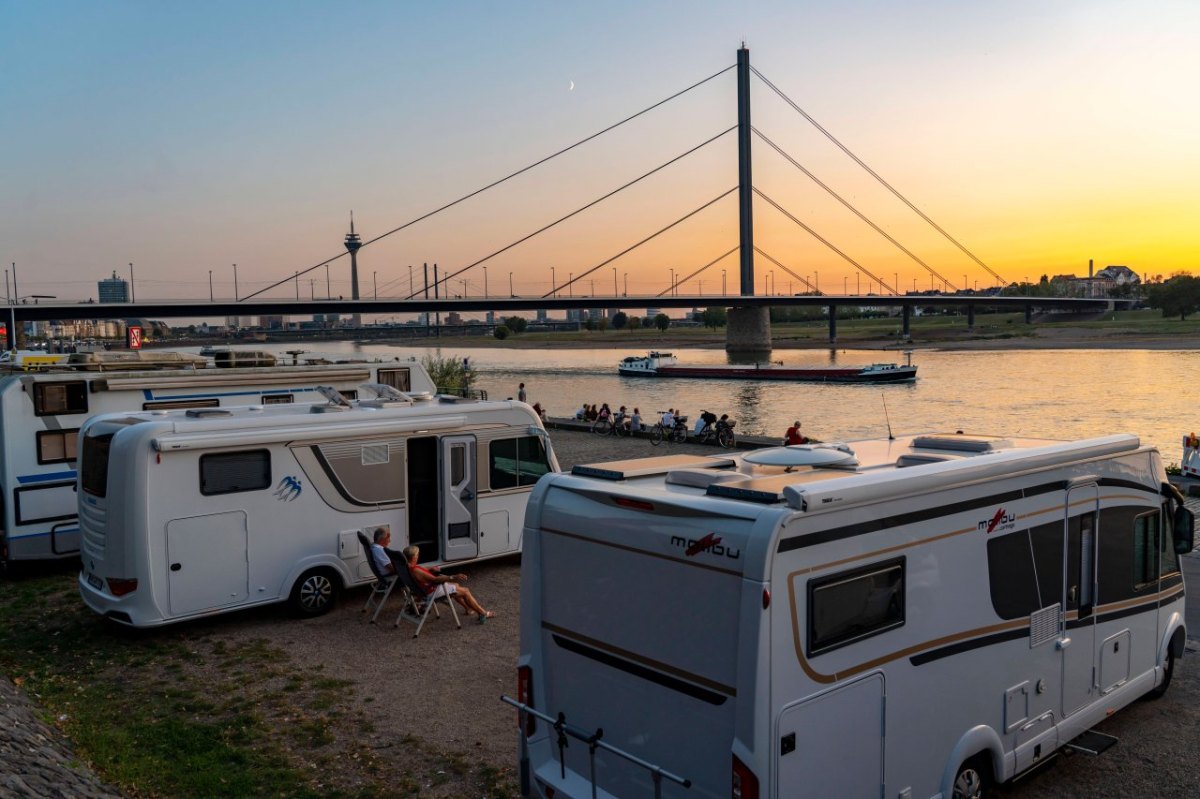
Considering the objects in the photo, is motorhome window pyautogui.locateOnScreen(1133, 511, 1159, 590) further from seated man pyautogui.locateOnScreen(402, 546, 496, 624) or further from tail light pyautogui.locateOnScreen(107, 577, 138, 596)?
tail light pyautogui.locateOnScreen(107, 577, 138, 596)

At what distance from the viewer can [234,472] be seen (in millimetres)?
8352

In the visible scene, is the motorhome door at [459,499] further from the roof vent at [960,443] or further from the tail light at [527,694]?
the roof vent at [960,443]

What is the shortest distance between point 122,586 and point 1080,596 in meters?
7.05

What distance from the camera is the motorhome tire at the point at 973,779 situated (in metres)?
4.82

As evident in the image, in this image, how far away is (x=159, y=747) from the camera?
19.9 feet

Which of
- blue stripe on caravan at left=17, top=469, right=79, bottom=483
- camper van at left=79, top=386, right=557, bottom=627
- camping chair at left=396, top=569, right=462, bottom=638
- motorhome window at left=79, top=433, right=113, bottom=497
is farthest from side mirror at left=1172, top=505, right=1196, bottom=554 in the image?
blue stripe on caravan at left=17, top=469, right=79, bottom=483

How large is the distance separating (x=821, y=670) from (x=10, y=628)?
7.79 m

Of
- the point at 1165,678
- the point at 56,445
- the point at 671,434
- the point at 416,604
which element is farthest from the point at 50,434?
the point at 671,434

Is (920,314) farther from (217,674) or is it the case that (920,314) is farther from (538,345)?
(217,674)

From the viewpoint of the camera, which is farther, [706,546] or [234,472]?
[234,472]

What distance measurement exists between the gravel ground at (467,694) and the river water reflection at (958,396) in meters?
18.9

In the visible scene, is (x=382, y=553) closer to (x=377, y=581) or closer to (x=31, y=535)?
(x=377, y=581)

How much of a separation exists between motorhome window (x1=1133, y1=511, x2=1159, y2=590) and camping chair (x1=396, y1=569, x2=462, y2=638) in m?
5.26

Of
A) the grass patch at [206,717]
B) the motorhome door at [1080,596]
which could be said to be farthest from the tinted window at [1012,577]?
the grass patch at [206,717]
